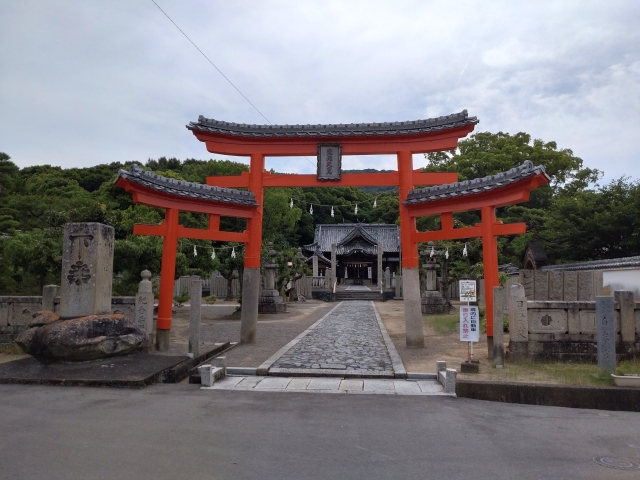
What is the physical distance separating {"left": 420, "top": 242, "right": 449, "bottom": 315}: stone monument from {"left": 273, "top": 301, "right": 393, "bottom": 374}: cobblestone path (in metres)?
7.19

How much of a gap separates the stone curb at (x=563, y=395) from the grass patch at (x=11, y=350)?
10410 mm

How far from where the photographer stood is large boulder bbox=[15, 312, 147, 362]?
857 cm

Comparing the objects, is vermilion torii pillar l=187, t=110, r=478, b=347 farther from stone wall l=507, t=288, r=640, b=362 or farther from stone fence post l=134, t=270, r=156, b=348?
stone fence post l=134, t=270, r=156, b=348

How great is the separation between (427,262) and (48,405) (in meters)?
20.9

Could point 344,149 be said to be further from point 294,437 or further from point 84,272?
point 294,437

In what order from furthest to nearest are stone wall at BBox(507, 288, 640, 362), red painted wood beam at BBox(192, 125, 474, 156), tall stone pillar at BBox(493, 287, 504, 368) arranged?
red painted wood beam at BBox(192, 125, 474, 156) < stone wall at BBox(507, 288, 640, 362) < tall stone pillar at BBox(493, 287, 504, 368)

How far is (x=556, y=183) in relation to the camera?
115 feet

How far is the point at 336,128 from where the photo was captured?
1304 centimetres

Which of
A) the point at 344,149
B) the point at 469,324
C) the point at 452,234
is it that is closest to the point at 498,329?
the point at 469,324

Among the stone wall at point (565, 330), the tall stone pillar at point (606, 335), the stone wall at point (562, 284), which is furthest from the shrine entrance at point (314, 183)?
the stone wall at point (562, 284)

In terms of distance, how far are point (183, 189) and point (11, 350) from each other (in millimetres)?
5678

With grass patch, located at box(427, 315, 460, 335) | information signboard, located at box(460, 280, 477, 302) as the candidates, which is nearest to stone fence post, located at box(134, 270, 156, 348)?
information signboard, located at box(460, 280, 477, 302)

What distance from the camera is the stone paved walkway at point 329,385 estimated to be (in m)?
7.93

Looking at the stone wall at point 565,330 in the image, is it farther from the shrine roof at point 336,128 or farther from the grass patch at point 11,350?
the grass patch at point 11,350
